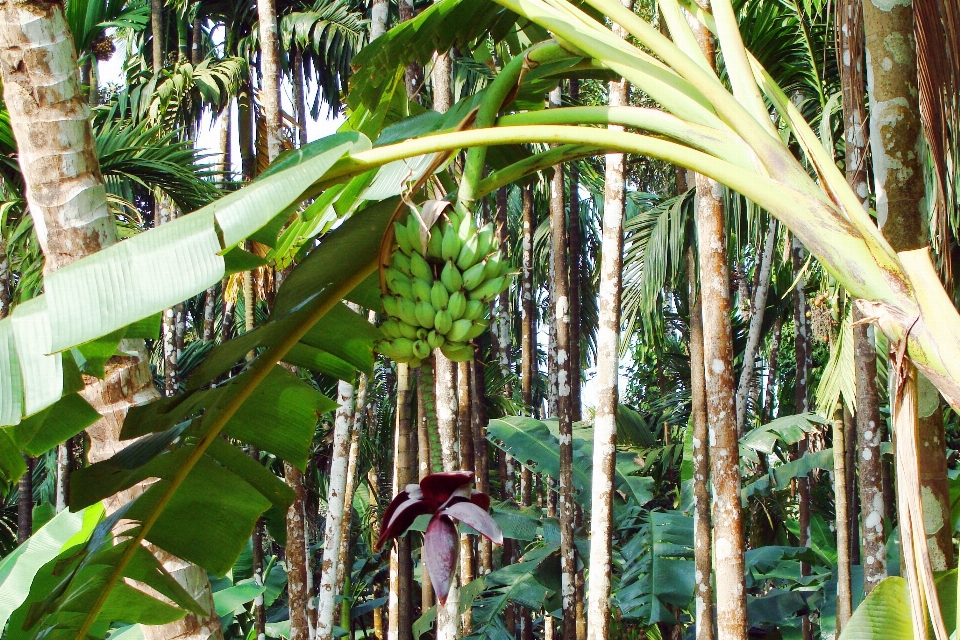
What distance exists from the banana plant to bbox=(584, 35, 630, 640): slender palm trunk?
2.70 m

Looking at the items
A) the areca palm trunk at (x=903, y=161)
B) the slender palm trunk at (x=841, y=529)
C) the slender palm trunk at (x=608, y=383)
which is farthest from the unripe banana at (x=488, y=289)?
the slender palm trunk at (x=841, y=529)

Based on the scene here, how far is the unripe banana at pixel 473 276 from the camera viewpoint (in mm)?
1568

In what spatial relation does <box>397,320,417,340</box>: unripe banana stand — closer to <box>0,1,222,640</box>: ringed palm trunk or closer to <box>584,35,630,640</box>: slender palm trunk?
<box>0,1,222,640</box>: ringed palm trunk

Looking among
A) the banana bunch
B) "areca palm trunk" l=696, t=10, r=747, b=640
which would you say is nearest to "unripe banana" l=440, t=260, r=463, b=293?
the banana bunch

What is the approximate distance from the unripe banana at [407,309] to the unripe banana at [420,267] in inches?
2.2

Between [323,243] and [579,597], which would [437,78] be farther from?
[579,597]

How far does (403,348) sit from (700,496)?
3.35 metres

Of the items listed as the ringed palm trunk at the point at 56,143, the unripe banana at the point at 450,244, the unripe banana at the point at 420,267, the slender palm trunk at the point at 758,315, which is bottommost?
the unripe banana at the point at 420,267

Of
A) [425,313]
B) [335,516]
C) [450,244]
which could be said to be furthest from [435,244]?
[335,516]

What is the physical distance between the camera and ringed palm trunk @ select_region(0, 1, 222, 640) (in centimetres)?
201

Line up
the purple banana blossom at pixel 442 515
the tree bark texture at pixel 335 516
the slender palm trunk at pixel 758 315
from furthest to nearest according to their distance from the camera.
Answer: the slender palm trunk at pixel 758 315
the tree bark texture at pixel 335 516
the purple banana blossom at pixel 442 515

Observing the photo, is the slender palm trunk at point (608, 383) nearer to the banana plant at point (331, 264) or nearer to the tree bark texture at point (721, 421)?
the tree bark texture at point (721, 421)

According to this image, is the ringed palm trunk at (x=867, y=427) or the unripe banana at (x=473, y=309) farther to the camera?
the ringed palm trunk at (x=867, y=427)

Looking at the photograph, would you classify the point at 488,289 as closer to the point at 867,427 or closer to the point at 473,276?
the point at 473,276
